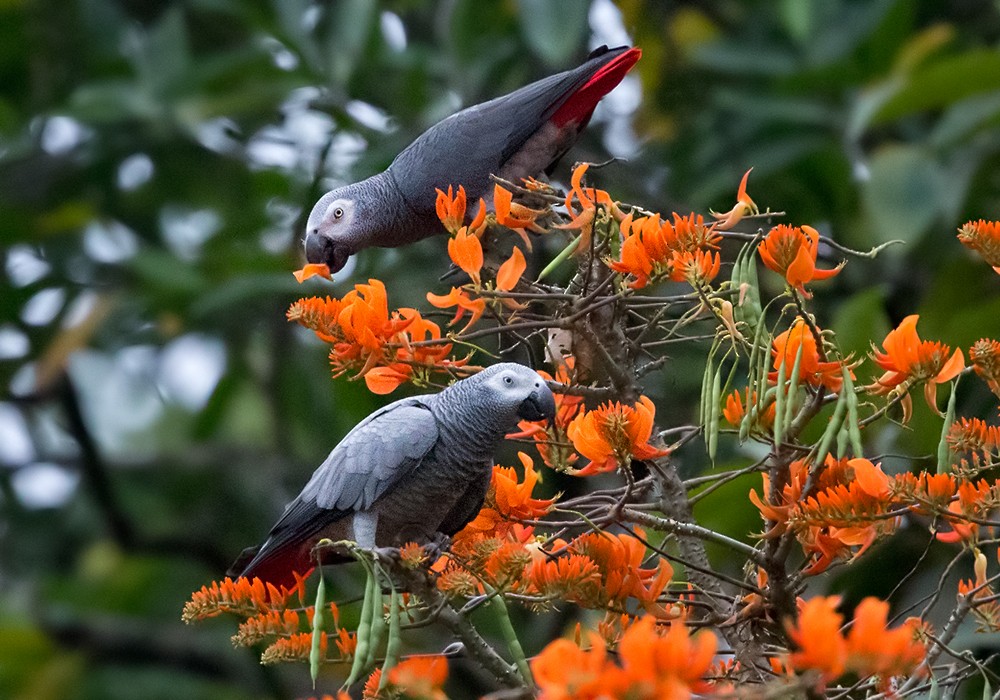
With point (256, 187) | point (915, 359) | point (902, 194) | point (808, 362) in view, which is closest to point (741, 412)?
point (808, 362)

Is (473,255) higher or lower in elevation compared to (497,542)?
higher

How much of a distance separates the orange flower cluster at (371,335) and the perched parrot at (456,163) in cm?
59

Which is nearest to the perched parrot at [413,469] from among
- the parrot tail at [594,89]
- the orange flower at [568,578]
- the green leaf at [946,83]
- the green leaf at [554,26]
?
the orange flower at [568,578]

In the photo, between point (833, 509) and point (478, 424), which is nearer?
point (833, 509)

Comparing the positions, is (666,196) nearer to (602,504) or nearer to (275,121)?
(275,121)

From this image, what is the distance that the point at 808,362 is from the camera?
165 cm

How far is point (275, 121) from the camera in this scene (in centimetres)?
543

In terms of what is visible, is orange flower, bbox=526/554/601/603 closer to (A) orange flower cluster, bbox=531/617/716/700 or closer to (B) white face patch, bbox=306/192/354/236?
(A) orange flower cluster, bbox=531/617/716/700

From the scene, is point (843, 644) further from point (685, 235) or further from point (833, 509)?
point (685, 235)

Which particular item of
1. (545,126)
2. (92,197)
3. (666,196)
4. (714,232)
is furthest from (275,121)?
(714,232)

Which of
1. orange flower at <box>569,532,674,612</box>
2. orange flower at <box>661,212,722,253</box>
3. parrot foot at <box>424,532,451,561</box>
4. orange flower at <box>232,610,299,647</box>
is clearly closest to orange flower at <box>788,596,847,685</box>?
orange flower at <box>569,532,674,612</box>

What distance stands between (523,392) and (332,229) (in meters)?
0.78

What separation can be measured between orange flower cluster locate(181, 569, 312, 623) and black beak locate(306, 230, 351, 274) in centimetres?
87

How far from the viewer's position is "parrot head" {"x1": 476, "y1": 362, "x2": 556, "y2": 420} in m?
1.93
